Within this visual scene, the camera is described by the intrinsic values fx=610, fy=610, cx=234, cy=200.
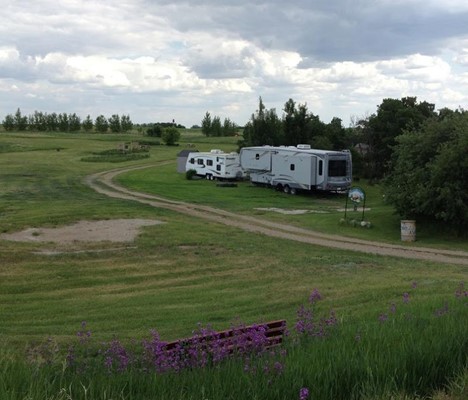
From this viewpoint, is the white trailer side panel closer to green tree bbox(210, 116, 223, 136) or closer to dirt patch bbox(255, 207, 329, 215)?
dirt patch bbox(255, 207, 329, 215)

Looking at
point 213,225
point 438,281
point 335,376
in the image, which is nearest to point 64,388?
point 335,376

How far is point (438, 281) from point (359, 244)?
26.9 feet

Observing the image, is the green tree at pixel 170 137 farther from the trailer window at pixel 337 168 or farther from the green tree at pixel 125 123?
the trailer window at pixel 337 168

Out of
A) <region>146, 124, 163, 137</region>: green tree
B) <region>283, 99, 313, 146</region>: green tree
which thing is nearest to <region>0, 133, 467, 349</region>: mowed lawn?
<region>283, 99, 313, 146</region>: green tree

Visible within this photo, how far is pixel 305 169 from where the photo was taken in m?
35.8

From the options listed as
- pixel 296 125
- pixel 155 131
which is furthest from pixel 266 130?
pixel 155 131

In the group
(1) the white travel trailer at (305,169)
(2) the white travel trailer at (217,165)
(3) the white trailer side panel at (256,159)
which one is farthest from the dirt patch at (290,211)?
(2) the white travel trailer at (217,165)

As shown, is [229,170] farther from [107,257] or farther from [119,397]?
[119,397]

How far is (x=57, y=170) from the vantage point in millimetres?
49281

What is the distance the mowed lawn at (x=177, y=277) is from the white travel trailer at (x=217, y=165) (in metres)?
15.5

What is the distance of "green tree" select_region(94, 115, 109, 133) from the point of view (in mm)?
115875

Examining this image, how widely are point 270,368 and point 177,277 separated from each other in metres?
10.4

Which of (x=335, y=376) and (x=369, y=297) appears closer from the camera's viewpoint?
(x=335, y=376)

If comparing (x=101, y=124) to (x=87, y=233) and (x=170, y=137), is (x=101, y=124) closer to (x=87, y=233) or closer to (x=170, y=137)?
(x=170, y=137)
